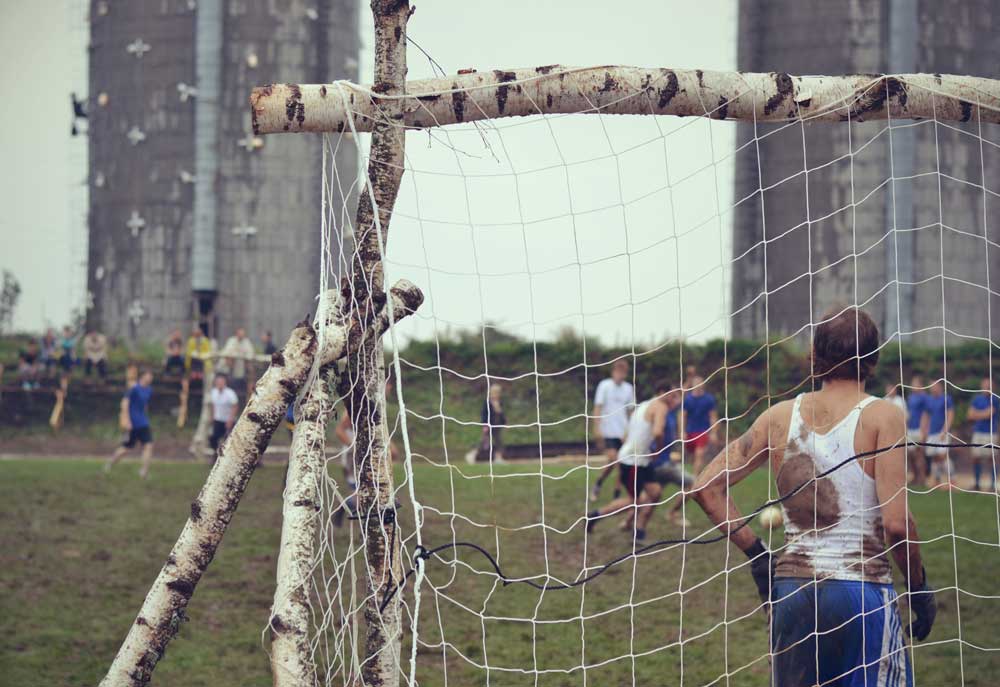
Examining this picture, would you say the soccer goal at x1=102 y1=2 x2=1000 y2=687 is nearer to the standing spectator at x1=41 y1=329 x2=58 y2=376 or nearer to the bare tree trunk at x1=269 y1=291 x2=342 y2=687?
the bare tree trunk at x1=269 y1=291 x2=342 y2=687

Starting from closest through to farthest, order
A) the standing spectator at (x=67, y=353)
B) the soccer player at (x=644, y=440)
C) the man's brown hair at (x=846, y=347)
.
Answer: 1. the man's brown hair at (x=846, y=347)
2. the soccer player at (x=644, y=440)
3. the standing spectator at (x=67, y=353)

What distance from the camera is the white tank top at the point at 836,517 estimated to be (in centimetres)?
380

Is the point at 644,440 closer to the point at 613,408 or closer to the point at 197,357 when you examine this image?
the point at 613,408

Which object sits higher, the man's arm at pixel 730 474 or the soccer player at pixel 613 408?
the man's arm at pixel 730 474

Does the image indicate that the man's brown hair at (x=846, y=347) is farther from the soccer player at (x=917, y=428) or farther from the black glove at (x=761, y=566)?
the soccer player at (x=917, y=428)

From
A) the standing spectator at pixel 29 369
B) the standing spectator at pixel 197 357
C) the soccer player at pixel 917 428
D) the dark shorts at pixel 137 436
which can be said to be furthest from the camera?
the standing spectator at pixel 29 369

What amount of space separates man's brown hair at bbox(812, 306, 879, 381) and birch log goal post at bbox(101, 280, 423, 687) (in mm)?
1768

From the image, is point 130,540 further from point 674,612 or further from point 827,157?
point 827,157

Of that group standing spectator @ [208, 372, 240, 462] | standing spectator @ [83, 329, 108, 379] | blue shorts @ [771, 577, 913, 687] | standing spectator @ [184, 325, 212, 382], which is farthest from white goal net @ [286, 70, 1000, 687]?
standing spectator @ [83, 329, 108, 379]

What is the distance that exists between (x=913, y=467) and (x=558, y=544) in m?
9.42

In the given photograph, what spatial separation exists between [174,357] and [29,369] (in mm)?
3111

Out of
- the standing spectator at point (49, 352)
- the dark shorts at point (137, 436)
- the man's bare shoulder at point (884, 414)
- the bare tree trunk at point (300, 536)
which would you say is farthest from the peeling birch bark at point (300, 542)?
the standing spectator at point (49, 352)

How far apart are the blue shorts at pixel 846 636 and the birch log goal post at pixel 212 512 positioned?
6.24 feet

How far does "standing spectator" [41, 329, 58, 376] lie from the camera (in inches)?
986
